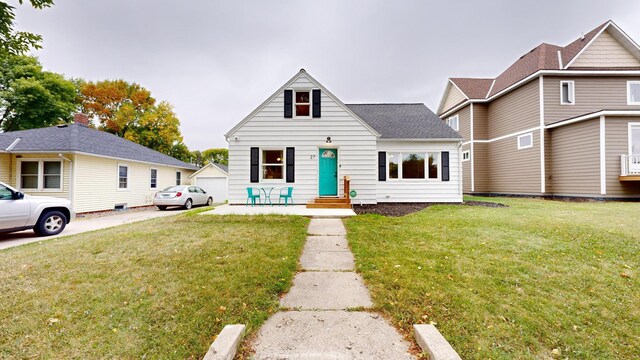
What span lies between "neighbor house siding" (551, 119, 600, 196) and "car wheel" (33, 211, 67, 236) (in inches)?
807

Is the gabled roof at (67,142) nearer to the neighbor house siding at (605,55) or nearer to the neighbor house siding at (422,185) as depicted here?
the neighbor house siding at (422,185)

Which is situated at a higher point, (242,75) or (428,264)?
(242,75)

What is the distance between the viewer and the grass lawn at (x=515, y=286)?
2.14m

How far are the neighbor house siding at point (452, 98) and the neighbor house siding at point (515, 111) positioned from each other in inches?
80.3

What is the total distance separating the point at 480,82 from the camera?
60.3ft

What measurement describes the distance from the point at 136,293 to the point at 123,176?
44.6ft

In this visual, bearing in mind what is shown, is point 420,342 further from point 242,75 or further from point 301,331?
point 242,75

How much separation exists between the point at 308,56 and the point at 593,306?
17955mm

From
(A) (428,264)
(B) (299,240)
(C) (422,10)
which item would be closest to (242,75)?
(C) (422,10)

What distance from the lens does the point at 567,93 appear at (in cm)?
1324

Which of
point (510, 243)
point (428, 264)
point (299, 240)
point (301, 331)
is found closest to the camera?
point (301, 331)

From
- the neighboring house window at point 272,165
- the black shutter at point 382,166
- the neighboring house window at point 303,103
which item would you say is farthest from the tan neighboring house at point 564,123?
the neighboring house window at point 272,165

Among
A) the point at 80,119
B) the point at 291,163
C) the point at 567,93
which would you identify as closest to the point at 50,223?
the point at 291,163

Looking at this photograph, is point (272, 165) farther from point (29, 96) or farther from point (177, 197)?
point (29, 96)
